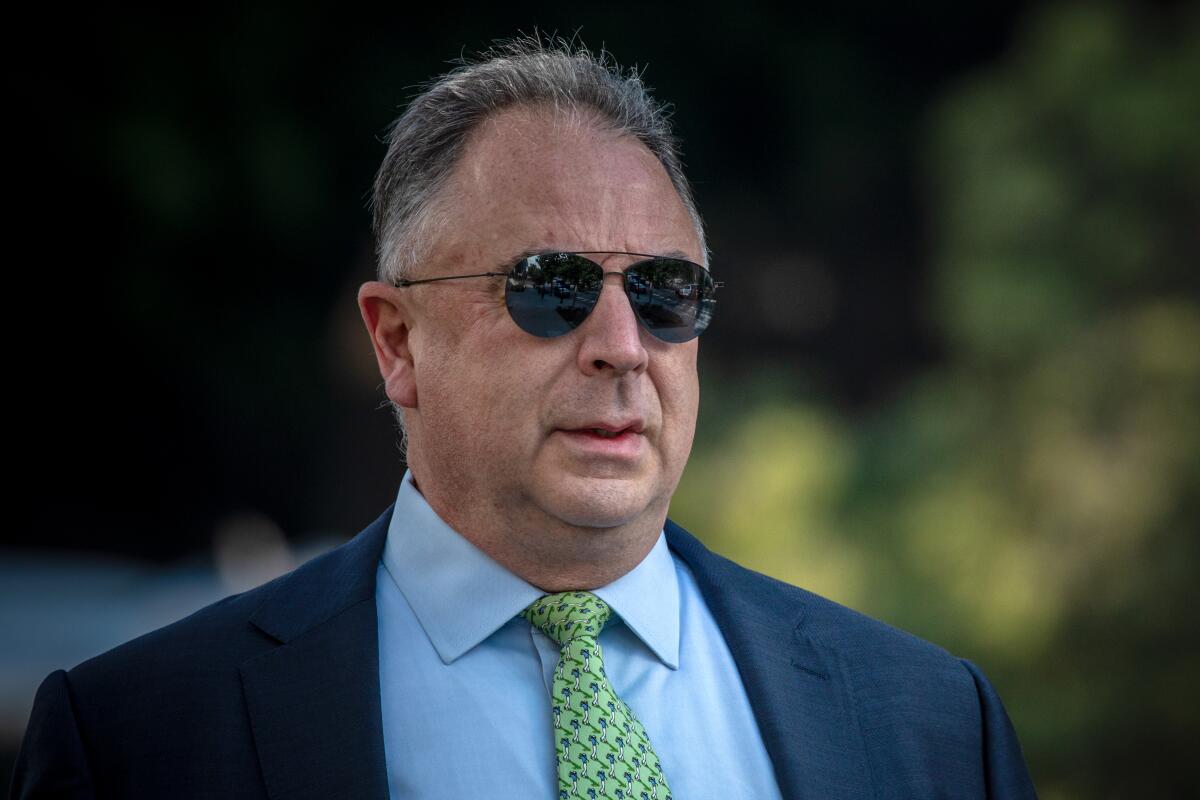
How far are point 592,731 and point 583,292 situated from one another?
638 millimetres

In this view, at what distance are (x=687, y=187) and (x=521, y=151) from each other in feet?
1.15

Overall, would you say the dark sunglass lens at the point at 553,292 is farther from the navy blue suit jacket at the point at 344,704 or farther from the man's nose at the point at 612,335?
the navy blue suit jacket at the point at 344,704

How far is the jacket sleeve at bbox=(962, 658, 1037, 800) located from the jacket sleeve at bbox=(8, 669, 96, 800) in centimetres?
133

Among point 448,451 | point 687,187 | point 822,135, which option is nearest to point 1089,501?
point 822,135

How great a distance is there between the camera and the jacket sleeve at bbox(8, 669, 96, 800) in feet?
6.06

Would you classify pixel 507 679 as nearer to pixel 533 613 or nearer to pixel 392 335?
pixel 533 613

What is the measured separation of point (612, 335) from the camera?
6.67 ft

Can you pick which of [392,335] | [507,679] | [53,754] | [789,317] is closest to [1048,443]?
[789,317]

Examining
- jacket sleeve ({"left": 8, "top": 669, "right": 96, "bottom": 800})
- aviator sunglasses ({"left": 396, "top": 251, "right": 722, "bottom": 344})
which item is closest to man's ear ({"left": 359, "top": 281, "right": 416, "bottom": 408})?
aviator sunglasses ({"left": 396, "top": 251, "right": 722, "bottom": 344})

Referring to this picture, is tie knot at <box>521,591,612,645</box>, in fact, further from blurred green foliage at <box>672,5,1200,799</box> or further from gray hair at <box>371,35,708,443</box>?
blurred green foliage at <box>672,5,1200,799</box>

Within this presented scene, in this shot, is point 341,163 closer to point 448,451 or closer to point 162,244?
point 162,244

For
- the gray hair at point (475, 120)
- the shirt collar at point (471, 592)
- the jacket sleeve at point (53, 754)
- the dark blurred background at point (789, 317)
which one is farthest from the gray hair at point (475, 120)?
the dark blurred background at point (789, 317)

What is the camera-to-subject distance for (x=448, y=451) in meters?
2.12

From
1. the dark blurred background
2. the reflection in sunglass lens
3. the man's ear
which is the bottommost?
the reflection in sunglass lens
